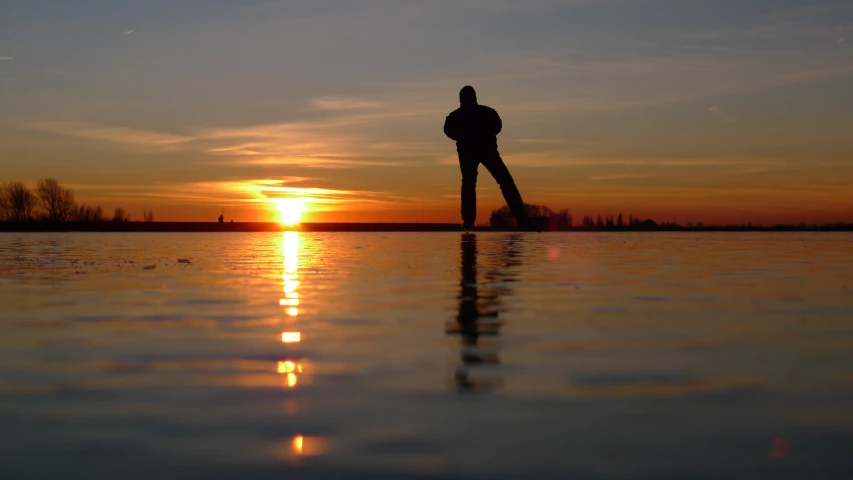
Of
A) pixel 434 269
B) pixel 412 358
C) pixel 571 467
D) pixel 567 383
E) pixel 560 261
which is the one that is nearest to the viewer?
pixel 571 467

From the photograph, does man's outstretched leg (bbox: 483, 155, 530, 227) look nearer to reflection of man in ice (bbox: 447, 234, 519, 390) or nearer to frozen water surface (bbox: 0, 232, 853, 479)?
reflection of man in ice (bbox: 447, 234, 519, 390)

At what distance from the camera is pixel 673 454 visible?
349 centimetres

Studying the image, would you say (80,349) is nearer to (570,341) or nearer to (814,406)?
(570,341)

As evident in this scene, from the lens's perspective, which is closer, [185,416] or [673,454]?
[673,454]

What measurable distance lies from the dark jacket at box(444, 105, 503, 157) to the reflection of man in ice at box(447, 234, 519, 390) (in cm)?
1443

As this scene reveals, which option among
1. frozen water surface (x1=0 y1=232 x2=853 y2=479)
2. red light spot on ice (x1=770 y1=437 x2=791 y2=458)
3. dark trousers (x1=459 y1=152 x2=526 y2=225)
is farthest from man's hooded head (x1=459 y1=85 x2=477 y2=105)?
red light spot on ice (x1=770 y1=437 x2=791 y2=458)

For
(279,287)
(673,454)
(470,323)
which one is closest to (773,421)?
(673,454)

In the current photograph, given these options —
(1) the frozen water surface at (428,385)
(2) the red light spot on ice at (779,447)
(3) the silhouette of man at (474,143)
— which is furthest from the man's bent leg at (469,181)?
(2) the red light spot on ice at (779,447)

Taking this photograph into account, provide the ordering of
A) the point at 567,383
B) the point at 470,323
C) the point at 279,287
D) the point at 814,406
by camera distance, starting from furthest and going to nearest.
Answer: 1. the point at 279,287
2. the point at 470,323
3. the point at 567,383
4. the point at 814,406

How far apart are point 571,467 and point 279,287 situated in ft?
27.4

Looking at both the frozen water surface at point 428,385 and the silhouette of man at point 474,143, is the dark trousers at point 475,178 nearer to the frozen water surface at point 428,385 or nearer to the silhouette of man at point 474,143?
the silhouette of man at point 474,143

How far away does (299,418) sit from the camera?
4.05 m

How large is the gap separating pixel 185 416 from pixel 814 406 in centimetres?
320

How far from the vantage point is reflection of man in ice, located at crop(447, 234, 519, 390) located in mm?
4953
